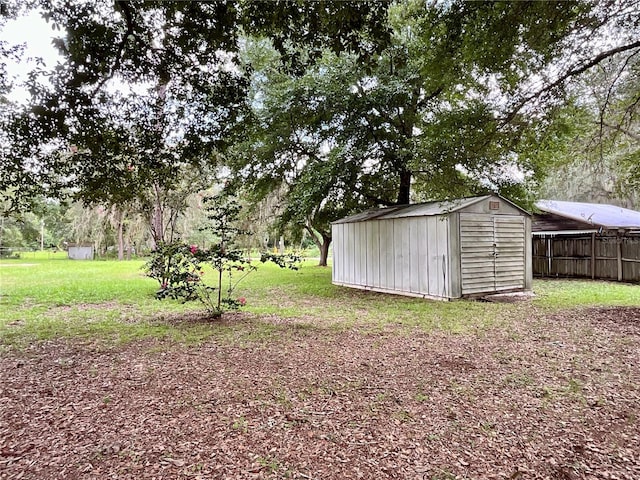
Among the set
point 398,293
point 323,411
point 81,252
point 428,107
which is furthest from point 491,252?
point 81,252

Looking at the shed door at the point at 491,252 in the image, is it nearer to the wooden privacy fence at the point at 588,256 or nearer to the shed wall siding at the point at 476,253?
the shed wall siding at the point at 476,253

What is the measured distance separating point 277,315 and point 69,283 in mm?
7703

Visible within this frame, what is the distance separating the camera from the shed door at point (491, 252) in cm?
759

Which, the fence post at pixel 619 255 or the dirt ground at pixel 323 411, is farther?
the fence post at pixel 619 255

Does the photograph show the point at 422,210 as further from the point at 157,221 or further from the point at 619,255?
the point at 619,255

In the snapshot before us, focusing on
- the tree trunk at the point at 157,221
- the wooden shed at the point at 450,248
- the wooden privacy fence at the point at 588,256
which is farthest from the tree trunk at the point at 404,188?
the tree trunk at the point at 157,221

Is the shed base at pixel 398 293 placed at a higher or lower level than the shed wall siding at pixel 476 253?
lower

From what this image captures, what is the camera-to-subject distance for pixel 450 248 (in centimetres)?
738

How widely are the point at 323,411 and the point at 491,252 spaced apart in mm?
6542

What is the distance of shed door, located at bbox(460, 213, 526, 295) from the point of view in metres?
7.59

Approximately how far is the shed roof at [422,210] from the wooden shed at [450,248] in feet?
0.06

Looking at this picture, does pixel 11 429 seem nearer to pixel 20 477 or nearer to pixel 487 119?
pixel 20 477

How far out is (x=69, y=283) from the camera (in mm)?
10578

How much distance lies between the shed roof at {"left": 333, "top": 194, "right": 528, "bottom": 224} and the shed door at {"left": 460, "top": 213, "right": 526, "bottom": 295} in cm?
31
